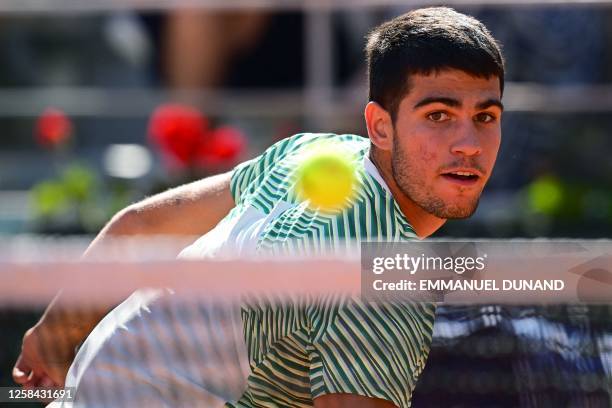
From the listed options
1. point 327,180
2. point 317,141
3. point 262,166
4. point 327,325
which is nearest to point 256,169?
point 262,166

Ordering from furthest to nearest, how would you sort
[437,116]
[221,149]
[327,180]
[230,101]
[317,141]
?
1. [230,101]
2. [221,149]
3. [317,141]
4. [437,116]
5. [327,180]

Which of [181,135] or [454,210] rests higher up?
[181,135]

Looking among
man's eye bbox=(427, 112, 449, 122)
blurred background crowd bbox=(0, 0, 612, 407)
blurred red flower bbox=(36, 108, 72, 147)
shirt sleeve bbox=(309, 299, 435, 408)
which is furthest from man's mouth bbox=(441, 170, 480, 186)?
blurred red flower bbox=(36, 108, 72, 147)

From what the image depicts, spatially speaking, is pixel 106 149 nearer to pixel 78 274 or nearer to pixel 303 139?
pixel 303 139

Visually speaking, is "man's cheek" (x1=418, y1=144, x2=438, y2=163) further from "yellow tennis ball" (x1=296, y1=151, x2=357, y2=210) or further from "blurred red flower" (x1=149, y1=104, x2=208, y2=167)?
"blurred red flower" (x1=149, y1=104, x2=208, y2=167)

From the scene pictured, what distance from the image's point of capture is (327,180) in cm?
246

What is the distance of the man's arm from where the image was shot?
2736 mm

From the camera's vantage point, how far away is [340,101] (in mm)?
7035

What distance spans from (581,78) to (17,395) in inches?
215

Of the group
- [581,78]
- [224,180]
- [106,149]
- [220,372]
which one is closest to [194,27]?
[106,149]

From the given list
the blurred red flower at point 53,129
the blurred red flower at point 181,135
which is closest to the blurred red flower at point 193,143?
the blurred red flower at point 181,135

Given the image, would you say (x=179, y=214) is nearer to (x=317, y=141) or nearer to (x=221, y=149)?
(x=317, y=141)

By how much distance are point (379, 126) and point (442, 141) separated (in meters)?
0.17

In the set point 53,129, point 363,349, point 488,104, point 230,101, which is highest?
point 230,101
